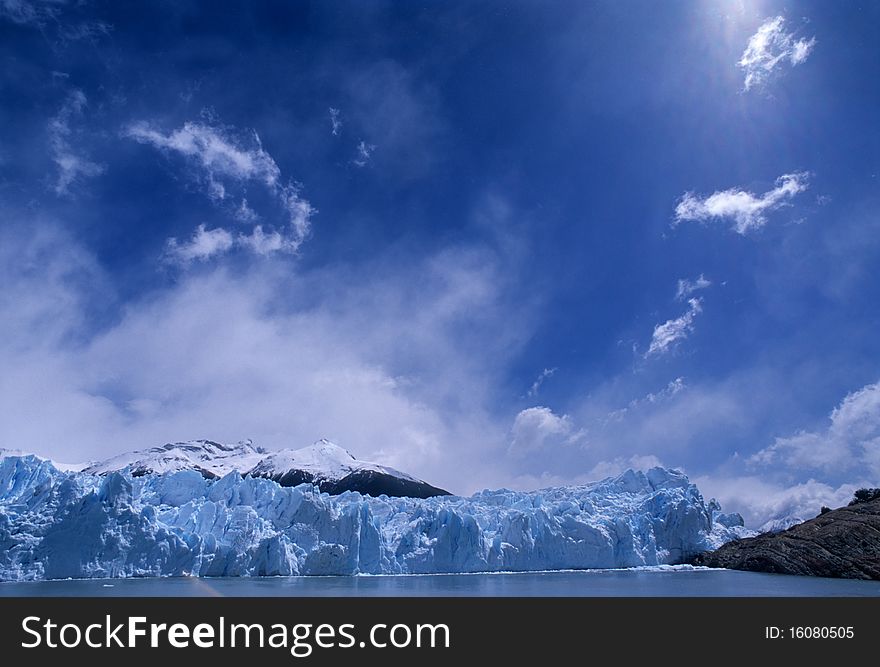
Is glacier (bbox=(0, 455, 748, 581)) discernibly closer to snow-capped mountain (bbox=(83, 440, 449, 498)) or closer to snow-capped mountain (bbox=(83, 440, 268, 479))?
snow-capped mountain (bbox=(83, 440, 449, 498))

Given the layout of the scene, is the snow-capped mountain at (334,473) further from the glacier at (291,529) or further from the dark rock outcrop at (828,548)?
the dark rock outcrop at (828,548)

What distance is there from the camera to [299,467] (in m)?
105

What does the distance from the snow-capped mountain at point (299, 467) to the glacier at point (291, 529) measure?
50693mm

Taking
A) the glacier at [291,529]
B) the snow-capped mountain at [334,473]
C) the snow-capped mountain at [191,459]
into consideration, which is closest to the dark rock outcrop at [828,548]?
the glacier at [291,529]

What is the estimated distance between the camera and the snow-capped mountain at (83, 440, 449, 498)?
101 m

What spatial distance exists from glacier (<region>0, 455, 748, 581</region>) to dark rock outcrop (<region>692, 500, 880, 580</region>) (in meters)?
7.78

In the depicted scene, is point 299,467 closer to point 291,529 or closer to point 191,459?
point 191,459

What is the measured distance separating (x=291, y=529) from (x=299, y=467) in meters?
68.9

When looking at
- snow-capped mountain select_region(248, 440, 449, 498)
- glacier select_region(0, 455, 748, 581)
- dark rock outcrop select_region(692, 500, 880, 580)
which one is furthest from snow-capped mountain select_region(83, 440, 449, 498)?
dark rock outcrop select_region(692, 500, 880, 580)

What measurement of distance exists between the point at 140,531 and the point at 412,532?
1767 centimetres

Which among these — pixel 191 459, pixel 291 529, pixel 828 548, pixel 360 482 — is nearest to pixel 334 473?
pixel 360 482
